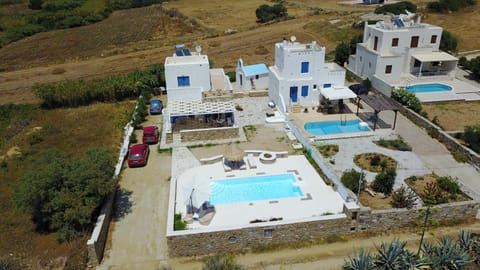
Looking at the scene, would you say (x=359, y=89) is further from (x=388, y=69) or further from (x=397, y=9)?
(x=397, y=9)

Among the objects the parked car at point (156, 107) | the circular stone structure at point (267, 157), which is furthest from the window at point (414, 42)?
the parked car at point (156, 107)

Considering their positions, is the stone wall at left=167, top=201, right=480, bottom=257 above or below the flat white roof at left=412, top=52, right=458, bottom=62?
below

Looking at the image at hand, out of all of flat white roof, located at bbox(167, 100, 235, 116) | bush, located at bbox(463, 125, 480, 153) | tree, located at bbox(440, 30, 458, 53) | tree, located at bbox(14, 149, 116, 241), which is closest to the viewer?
tree, located at bbox(14, 149, 116, 241)

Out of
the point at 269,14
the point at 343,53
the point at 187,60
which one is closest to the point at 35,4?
the point at 269,14

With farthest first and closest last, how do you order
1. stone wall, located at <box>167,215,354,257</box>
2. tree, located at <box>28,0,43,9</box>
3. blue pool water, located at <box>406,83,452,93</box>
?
tree, located at <box>28,0,43,9</box> → blue pool water, located at <box>406,83,452,93</box> → stone wall, located at <box>167,215,354,257</box>

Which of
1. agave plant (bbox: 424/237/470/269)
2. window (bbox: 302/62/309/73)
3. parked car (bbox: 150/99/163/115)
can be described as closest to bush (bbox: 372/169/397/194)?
agave plant (bbox: 424/237/470/269)

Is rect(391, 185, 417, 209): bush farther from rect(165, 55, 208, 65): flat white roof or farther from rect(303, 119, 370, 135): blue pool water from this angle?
rect(165, 55, 208, 65): flat white roof

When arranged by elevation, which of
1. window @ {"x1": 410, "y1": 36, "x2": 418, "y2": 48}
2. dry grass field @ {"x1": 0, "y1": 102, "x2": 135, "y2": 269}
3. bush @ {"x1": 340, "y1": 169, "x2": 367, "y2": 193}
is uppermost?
window @ {"x1": 410, "y1": 36, "x2": 418, "y2": 48}
